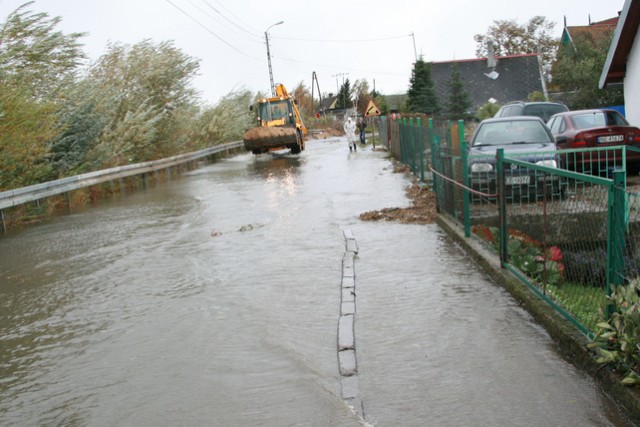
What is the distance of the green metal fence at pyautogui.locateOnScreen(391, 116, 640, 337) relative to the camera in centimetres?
520

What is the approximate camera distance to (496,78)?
64.4 m

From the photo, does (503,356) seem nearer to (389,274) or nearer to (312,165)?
(389,274)

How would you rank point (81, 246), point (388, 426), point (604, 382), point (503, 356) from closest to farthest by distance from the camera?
point (388, 426)
point (604, 382)
point (503, 356)
point (81, 246)

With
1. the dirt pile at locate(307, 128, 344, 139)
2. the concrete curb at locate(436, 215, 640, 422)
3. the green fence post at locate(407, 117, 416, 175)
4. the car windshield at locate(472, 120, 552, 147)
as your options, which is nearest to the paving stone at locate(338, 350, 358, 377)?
the concrete curb at locate(436, 215, 640, 422)

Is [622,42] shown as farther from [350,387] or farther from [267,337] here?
[350,387]

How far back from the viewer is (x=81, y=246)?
41.8 feet

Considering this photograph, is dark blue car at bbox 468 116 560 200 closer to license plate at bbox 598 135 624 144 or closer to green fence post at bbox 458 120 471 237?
green fence post at bbox 458 120 471 237

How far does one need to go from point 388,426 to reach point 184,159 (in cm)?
2827

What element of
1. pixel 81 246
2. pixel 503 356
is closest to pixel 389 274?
pixel 503 356

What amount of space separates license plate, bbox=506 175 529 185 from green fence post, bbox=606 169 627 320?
238 cm

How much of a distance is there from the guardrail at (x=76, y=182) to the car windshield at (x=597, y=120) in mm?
12558

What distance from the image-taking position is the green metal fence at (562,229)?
205 inches

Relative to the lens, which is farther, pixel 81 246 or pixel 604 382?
pixel 81 246

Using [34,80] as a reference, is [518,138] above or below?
below
